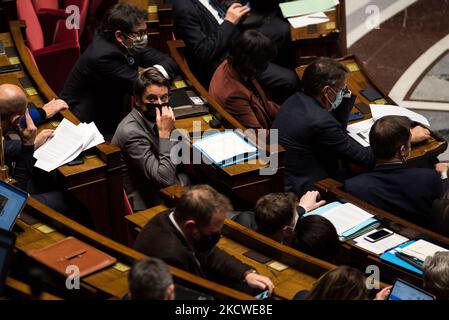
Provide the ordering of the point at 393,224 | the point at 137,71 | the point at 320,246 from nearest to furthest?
the point at 320,246 < the point at 393,224 < the point at 137,71

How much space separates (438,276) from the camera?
7.47 feet

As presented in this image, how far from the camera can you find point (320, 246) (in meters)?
2.53

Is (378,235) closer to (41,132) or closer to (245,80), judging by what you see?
(245,80)

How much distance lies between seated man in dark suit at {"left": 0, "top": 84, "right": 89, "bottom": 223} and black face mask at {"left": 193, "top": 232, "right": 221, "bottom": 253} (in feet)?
2.33

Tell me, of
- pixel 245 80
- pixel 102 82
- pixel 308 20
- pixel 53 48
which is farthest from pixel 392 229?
pixel 53 48

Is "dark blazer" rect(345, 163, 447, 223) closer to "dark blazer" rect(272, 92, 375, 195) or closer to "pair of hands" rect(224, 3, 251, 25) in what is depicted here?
"dark blazer" rect(272, 92, 375, 195)

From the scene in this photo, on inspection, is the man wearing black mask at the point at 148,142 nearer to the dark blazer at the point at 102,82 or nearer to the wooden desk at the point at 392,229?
the dark blazer at the point at 102,82

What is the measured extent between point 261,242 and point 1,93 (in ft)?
3.20

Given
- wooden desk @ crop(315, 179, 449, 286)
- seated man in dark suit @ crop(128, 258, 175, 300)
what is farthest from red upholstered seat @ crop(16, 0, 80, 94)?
seated man in dark suit @ crop(128, 258, 175, 300)

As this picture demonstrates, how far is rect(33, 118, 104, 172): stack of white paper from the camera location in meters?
2.93

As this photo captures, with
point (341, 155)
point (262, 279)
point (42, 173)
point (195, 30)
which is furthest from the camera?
point (195, 30)

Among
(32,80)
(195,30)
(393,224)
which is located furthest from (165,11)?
(393,224)

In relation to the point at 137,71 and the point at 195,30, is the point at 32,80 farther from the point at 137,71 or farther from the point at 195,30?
the point at 195,30

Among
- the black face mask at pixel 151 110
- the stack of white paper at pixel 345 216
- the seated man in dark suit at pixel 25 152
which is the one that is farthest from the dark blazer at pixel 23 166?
the stack of white paper at pixel 345 216
